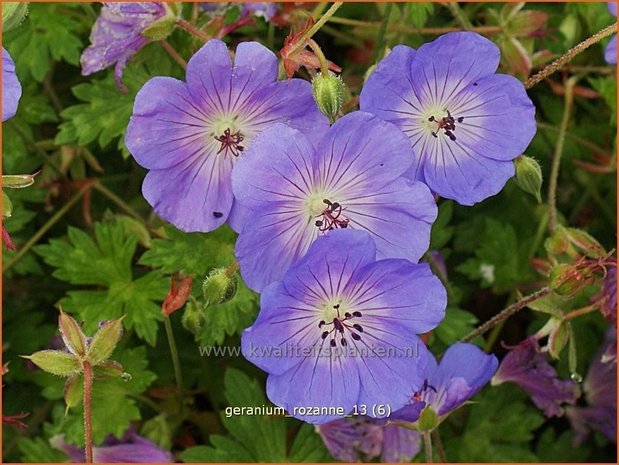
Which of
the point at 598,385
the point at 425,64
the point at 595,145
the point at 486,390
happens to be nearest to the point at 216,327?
the point at 425,64

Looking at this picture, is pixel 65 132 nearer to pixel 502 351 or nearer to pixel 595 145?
pixel 502 351

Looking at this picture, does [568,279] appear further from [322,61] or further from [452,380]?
[322,61]

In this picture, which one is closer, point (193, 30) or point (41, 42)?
point (193, 30)

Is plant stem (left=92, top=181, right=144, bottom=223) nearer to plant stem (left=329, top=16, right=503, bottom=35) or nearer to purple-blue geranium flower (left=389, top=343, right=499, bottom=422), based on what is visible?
plant stem (left=329, top=16, right=503, bottom=35)

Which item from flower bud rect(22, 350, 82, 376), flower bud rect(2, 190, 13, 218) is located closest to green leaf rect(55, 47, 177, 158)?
flower bud rect(2, 190, 13, 218)

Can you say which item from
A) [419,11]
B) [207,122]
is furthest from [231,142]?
[419,11]

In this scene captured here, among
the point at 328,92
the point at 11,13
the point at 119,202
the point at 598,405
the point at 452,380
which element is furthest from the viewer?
the point at 598,405
